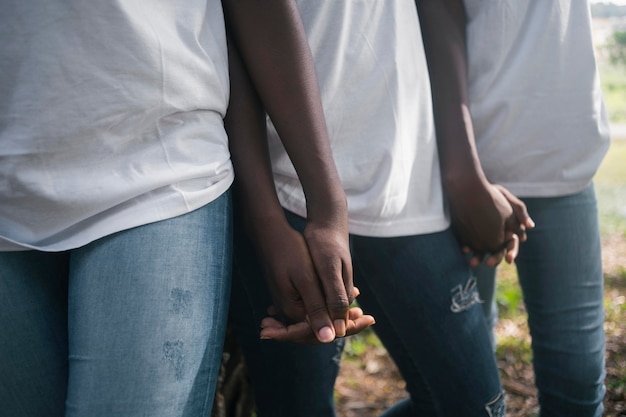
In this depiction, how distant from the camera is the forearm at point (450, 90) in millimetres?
1858

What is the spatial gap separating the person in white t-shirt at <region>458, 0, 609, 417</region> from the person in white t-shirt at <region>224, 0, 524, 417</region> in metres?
0.19

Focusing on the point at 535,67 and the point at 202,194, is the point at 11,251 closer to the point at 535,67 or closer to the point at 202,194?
the point at 202,194

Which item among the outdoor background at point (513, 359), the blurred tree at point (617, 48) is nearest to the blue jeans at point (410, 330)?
the outdoor background at point (513, 359)

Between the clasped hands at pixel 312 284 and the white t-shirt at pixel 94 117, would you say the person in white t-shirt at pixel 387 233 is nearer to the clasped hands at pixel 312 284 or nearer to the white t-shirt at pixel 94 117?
the clasped hands at pixel 312 284

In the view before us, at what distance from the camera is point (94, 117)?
4.22 feet

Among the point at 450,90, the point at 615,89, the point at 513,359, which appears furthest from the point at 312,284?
the point at 615,89

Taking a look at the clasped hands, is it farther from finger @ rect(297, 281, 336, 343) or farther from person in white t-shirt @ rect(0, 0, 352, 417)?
person in white t-shirt @ rect(0, 0, 352, 417)

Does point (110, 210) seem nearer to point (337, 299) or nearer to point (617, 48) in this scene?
point (337, 299)

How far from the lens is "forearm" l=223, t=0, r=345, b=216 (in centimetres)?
146

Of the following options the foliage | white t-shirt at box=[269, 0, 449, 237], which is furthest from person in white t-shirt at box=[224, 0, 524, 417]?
the foliage

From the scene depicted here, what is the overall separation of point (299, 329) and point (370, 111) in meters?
0.53

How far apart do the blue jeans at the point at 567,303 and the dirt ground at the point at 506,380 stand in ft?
4.04

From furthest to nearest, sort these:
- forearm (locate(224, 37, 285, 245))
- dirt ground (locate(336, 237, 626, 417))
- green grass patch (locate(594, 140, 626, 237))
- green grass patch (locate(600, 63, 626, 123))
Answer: green grass patch (locate(600, 63, 626, 123)) < green grass patch (locate(594, 140, 626, 237)) < dirt ground (locate(336, 237, 626, 417)) < forearm (locate(224, 37, 285, 245))

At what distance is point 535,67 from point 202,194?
1.05 m
